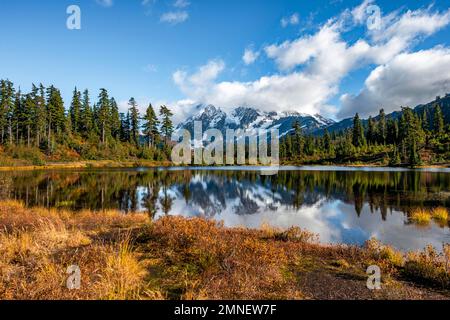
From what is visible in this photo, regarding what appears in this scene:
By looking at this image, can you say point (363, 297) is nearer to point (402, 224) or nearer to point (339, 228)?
point (339, 228)

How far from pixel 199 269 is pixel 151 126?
Answer: 109 m

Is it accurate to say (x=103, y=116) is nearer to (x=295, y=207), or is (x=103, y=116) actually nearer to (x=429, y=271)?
(x=295, y=207)

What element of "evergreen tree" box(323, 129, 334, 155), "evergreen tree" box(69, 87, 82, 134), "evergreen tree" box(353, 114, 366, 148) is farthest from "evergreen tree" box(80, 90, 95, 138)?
"evergreen tree" box(353, 114, 366, 148)

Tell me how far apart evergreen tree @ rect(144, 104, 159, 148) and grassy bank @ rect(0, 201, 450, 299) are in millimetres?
102783

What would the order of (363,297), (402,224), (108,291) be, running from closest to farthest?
(108,291) < (363,297) < (402,224)

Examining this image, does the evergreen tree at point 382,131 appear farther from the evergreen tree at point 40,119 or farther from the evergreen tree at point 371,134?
the evergreen tree at point 40,119

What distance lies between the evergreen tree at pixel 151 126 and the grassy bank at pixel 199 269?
102783 millimetres

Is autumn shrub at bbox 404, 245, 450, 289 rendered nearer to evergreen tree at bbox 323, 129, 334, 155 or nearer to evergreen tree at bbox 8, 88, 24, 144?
evergreen tree at bbox 8, 88, 24, 144

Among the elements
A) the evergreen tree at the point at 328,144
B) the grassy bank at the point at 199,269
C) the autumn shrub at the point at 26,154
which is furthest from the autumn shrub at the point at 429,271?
the evergreen tree at the point at 328,144

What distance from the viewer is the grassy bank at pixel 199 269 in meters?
6.48

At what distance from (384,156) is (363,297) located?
113318 millimetres

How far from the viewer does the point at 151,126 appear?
112 m
